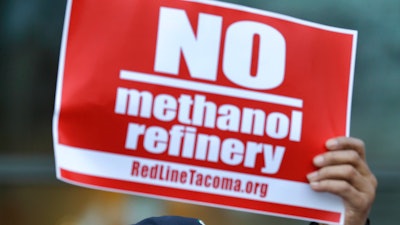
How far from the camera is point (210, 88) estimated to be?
1.46 metres

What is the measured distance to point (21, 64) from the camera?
3361mm

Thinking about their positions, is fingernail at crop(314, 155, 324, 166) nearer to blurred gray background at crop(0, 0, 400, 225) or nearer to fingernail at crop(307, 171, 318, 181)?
fingernail at crop(307, 171, 318, 181)

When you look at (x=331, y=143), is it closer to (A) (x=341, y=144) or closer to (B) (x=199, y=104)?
(A) (x=341, y=144)

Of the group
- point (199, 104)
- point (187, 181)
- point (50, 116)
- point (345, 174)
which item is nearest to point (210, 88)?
point (199, 104)

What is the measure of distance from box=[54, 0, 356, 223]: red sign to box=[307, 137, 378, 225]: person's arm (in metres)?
0.02

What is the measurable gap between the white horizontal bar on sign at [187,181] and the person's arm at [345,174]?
0.03 meters

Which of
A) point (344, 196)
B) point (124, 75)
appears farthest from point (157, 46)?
point (344, 196)

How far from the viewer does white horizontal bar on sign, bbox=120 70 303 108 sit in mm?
1433

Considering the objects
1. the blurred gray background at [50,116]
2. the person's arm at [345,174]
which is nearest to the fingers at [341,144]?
the person's arm at [345,174]

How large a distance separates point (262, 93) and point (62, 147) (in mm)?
355

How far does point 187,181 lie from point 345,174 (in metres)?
0.28

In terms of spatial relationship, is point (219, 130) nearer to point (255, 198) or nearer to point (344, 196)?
point (255, 198)

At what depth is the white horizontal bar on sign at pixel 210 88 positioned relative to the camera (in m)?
1.43

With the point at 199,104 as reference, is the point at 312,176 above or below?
below
